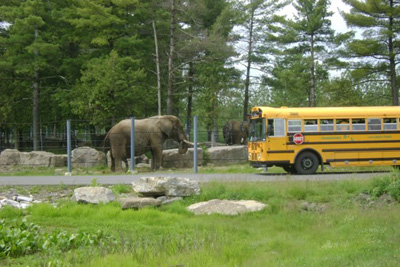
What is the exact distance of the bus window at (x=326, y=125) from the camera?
20.5 metres

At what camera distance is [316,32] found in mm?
38312

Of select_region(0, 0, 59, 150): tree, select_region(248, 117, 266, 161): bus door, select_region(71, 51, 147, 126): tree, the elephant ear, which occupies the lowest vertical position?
select_region(248, 117, 266, 161): bus door

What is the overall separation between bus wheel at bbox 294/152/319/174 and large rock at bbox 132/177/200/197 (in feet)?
23.2

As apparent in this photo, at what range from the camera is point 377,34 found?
36.1m

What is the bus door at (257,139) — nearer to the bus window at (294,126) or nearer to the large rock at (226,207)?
the bus window at (294,126)

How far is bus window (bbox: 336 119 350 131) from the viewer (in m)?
20.5

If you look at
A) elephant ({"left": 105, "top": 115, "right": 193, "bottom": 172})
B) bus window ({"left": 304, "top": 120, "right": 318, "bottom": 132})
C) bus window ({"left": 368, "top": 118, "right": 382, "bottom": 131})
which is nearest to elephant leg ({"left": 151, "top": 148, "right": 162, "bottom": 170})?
elephant ({"left": 105, "top": 115, "right": 193, "bottom": 172})

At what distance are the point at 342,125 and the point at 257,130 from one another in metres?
3.27

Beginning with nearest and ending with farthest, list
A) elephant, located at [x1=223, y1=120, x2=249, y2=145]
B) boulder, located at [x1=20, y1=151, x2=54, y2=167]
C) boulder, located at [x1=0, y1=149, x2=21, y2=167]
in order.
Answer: boulder, located at [x1=20, y1=151, x2=54, y2=167], boulder, located at [x1=0, y1=149, x2=21, y2=167], elephant, located at [x1=223, y1=120, x2=249, y2=145]

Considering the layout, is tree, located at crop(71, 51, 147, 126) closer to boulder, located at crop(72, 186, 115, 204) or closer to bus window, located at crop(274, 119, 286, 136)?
bus window, located at crop(274, 119, 286, 136)

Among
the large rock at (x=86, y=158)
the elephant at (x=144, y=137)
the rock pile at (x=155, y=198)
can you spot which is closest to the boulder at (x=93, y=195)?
the rock pile at (x=155, y=198)

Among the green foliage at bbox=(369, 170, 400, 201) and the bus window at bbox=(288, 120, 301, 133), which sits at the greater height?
the bus window at bbox=(288, 120, 301, 133)

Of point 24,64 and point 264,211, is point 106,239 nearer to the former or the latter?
point 264,211

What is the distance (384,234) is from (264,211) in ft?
11.6
